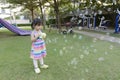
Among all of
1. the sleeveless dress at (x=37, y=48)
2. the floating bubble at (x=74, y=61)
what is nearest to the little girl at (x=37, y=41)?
the sleeveless dress at (x=37, y=48)

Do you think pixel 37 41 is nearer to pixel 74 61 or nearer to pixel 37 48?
pixel 37 48

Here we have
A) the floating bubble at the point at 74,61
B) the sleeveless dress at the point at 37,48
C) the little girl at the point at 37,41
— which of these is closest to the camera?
the little girl at the point at 37,41

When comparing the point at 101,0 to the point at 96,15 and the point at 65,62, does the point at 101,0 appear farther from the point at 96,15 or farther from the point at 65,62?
the point at 65,62

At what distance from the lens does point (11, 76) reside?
15.1 feet

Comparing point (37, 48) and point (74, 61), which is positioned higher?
point (37, 48)

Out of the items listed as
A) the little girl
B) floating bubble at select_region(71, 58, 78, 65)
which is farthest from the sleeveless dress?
floating bubble at select_region(71, 58, 78, 65)

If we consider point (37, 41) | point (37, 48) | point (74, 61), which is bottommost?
point (74, 61)

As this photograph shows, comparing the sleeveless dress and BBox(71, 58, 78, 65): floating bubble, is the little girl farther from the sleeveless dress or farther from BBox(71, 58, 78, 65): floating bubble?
BBox(71, 58, 78, 65): floating bubble

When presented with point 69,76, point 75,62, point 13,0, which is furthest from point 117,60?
point 13,0

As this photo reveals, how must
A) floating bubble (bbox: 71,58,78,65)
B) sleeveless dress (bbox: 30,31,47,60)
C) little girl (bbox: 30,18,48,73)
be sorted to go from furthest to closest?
floating bubble (bbox: 71,58,78,65) → sleeveless dress (bbox: 30,31,47,60) → little girl (bbox: 30,18,48,73)

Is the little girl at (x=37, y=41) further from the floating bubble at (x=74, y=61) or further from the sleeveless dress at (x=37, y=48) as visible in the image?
the floating bubble at (x=74, y=61)

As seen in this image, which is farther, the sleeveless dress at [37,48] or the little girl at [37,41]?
the sleeveless dress at [37,48]

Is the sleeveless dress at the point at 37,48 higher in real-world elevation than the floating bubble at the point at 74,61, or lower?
higher

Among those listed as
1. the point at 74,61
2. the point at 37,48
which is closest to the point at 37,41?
the point at 37,48
